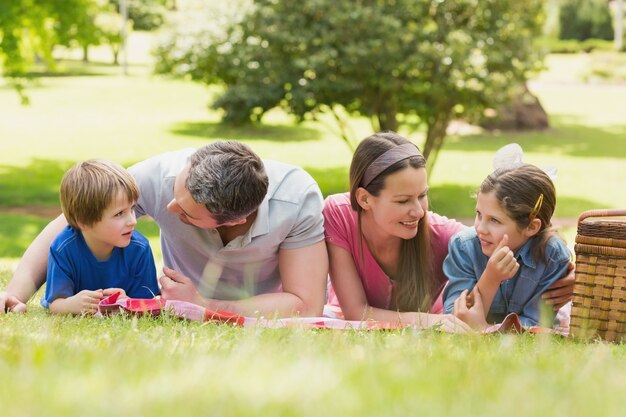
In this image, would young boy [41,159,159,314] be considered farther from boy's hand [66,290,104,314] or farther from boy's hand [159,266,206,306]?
boy's hand [159,266,206,306]

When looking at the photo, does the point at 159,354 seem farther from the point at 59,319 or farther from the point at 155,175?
the point at 155,175

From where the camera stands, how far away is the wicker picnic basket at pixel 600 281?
15.5 ft

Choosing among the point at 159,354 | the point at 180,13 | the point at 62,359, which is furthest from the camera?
the point at 180,13

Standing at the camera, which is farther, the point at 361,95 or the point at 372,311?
the point at 361,95

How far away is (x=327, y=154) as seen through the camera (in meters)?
28.8

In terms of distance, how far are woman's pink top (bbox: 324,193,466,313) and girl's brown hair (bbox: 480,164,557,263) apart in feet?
1.68

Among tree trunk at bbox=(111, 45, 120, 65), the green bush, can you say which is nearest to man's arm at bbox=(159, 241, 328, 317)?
the green bush

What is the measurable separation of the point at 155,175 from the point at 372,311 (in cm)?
146

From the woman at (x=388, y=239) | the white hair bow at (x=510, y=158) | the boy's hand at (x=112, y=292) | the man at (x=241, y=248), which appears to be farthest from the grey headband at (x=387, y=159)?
the boy's hand at (x=112, y=292)

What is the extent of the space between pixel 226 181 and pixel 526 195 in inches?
64.9

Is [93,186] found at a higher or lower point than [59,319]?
higher

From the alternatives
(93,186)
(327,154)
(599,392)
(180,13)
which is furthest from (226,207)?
(327,154)

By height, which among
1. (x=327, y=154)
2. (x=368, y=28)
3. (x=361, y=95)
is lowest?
(x=327, y=154)

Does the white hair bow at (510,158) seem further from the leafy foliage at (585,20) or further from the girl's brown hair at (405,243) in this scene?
the leafy foliage at (585,20)
